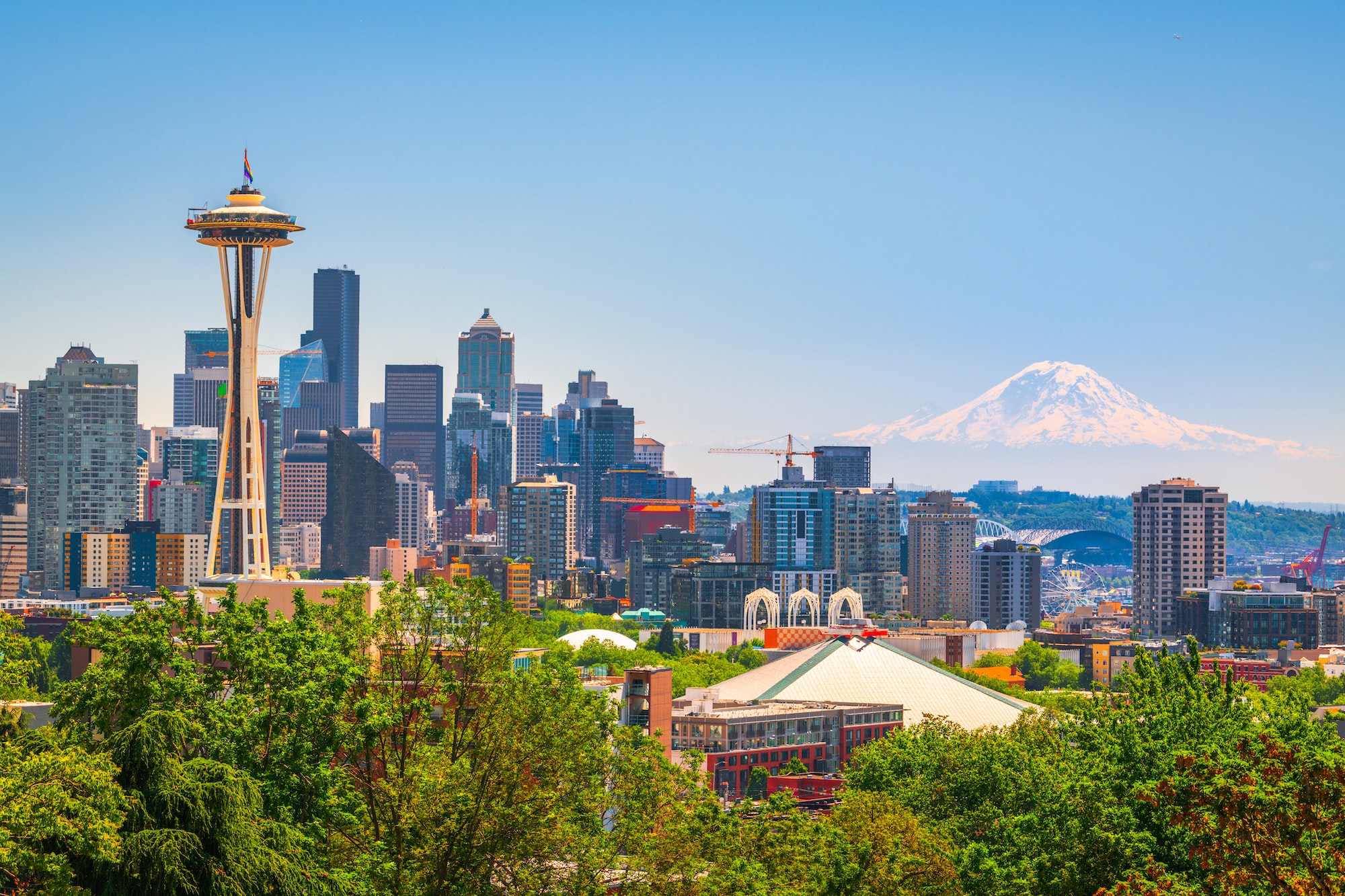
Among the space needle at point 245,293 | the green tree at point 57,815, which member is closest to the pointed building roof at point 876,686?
the space needle at point 245,293

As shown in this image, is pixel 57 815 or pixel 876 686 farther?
pixel 876 686

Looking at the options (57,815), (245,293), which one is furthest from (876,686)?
(57,815)

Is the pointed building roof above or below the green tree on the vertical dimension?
below

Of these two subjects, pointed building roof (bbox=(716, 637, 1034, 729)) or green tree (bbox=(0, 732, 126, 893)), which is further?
pointed building roof (bbox=(716, 637, 1034, 729))

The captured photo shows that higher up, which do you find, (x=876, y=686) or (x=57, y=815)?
(x=57, y=815)

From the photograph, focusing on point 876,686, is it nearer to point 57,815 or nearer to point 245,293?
point 245,293

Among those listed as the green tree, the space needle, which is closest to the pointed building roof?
the space needle

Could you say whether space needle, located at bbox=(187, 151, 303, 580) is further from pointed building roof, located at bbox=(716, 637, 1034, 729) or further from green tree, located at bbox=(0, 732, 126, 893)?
green tree, located at bbox=(0, 732, 126, 893)

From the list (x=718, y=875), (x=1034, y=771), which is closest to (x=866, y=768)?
(x=1034, y=771)
